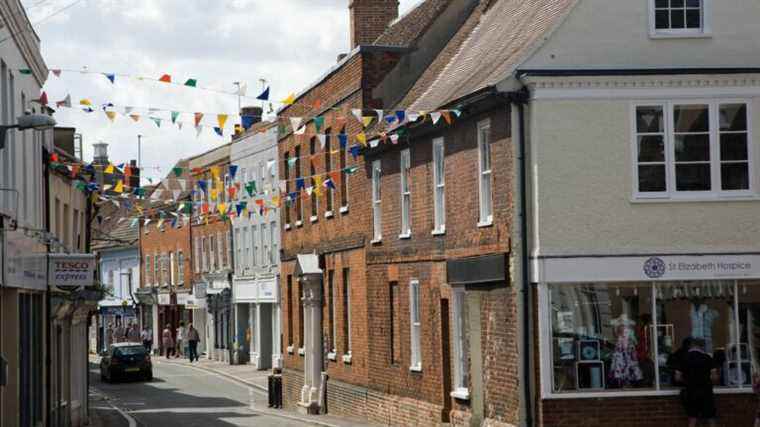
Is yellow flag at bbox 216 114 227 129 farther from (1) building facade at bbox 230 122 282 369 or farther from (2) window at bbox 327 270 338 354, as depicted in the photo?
(1) building facade at bbox 230 122 282 369

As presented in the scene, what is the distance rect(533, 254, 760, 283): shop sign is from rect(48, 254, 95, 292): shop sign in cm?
802

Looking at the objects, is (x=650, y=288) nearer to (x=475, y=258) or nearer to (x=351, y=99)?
(x=475, y=258)

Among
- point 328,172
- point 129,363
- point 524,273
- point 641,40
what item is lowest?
point 129,363

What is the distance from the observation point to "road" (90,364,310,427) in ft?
118

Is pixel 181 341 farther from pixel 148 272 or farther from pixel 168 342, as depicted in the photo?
pixel 148 272

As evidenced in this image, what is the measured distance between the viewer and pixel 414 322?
3036 centimetres

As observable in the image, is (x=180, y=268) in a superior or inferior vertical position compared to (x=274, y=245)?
inferior

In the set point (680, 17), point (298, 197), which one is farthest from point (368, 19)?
point (680, 17)

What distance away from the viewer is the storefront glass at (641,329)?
22984 mm

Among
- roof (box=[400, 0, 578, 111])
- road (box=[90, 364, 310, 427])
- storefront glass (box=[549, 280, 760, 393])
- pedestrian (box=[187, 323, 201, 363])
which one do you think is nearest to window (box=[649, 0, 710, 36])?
roof (box=[400, 0, 578, 111])

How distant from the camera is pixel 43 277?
27.3m

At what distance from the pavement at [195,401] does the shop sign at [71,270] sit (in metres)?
9.25

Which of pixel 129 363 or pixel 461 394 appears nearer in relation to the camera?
pixel 461 394

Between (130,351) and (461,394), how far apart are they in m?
31.4
